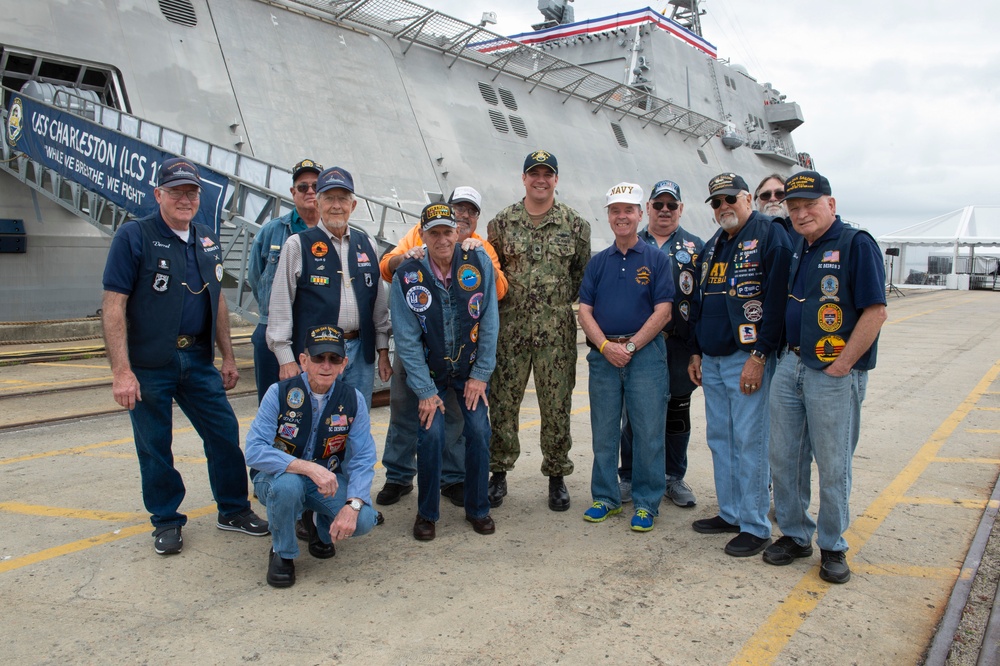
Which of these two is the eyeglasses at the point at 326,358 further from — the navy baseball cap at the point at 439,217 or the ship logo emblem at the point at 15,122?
the ship logo emblem at the point at 15,122

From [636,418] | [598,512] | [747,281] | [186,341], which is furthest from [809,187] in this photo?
[186,341]

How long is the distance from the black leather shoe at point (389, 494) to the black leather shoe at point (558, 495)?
3.17 ft

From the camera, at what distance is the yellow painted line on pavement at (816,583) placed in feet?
9.24

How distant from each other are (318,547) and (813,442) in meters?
2.54

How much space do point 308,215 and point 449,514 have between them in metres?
2.13

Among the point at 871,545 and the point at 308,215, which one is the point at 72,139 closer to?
the point at 308,215

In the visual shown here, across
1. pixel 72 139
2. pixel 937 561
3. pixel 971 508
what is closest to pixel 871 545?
pixel 937 561

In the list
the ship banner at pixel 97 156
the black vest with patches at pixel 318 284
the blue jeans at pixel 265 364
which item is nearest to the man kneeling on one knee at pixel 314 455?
the black vest with patches at pixel 318 284

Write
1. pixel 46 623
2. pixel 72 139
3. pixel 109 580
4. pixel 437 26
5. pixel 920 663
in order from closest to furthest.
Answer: pixel 920 663 → pixel 46 623 → pixel 109 580 → pixel 72 139 → pixel 437 26

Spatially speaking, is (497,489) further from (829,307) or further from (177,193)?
(177,193)

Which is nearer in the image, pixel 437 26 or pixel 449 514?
pixel 449 514

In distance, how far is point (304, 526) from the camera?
12.8 ft

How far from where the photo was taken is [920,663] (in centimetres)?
270

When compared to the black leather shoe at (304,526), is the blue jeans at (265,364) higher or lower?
higher
